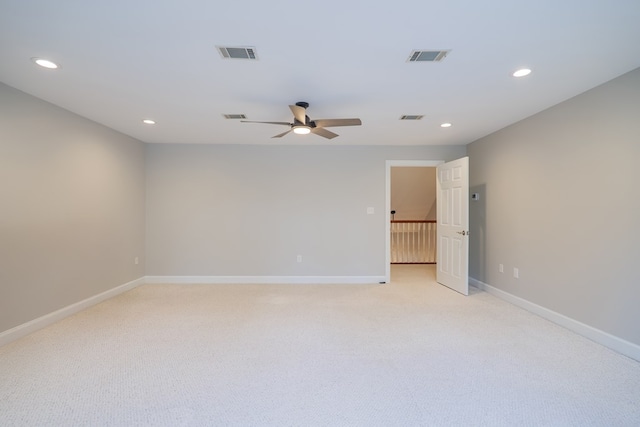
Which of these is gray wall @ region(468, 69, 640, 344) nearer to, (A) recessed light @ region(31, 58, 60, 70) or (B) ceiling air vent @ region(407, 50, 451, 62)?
(B) ceiling air vent @ region(407, 50, 451, 62)

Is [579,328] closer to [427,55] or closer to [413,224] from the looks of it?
[427,55]

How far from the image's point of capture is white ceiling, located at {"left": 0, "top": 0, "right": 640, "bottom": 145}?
5.94ft

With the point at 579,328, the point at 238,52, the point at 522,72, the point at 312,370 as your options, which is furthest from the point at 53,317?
the point at 579,328

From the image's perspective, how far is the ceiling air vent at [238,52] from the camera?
2213 mm

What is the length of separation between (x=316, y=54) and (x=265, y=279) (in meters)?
3.92

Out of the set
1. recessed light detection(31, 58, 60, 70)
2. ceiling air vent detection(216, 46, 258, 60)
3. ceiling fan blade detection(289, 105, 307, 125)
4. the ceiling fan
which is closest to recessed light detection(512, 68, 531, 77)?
the ceiling fan

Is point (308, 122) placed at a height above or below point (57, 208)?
above

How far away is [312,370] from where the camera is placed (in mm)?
2398

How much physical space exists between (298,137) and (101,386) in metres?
3.78

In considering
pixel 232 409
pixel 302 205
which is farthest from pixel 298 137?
pixel 232 409

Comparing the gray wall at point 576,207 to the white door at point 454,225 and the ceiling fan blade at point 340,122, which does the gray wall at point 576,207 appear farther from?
the ceiling fan blade at point 340,122

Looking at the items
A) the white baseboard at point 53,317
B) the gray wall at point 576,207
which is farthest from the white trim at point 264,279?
the gray wall at point 576,207

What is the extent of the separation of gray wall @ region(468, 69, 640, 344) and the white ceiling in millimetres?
290

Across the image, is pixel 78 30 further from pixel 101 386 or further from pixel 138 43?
pixel 101 386
